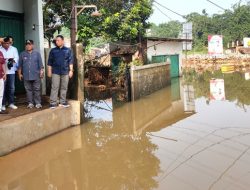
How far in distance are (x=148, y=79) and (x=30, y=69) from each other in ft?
30.1

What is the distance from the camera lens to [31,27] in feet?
36.6

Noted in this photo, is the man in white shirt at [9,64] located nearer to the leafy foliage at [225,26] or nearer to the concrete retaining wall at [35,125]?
the concrete retaining wall at [35,125]

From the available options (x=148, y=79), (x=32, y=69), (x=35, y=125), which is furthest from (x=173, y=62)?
(x=35, y=125)

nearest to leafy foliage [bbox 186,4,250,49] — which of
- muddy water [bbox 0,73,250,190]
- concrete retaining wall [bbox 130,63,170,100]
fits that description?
concrete retaining wall [bbox 130,63,170,100]

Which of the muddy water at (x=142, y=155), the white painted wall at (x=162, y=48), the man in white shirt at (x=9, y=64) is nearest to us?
the muddy water at (x=142, y=155)

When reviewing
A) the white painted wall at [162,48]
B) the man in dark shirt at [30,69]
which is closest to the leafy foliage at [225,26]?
the white painted wall at [162,48]

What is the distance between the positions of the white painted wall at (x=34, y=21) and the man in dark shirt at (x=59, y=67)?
6.70 ft

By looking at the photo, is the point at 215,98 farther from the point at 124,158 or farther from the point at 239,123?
the point at 124,158

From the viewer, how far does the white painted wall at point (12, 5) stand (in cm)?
1034

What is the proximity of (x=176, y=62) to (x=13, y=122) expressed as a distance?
2244 cm

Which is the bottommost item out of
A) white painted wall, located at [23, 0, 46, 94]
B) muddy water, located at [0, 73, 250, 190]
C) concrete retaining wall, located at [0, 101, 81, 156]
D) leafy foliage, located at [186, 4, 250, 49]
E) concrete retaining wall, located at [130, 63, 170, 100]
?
muddy water, located at [0, 73, 250, 190]

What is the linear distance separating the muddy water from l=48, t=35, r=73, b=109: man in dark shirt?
41.7 inches

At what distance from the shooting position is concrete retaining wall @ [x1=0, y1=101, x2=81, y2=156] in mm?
7281

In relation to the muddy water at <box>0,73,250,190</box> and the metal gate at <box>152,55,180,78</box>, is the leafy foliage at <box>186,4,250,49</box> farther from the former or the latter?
the muddy water at <box>0,73,250,190</box>
